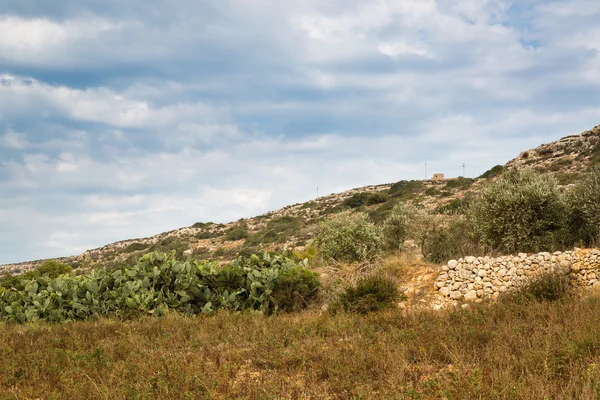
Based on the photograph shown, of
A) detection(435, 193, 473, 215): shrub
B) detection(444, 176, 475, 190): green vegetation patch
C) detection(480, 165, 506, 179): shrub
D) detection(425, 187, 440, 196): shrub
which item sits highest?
detection(480, 165, 506, 179): shrub

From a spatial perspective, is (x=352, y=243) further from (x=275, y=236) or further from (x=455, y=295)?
(x=275, y=236)

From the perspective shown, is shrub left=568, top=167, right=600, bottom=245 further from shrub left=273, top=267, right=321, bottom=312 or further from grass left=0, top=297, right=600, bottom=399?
shrub left=273, top=267, right=321, bottom=312

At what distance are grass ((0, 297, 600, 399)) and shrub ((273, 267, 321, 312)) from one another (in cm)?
267

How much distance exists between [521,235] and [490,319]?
8841mm

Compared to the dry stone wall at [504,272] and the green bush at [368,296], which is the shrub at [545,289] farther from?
the green bush at [368,296]

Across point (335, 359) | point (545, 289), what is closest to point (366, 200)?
point (545, 289)

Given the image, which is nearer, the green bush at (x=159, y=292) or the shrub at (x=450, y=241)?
the green bush at (x=159, y=292)

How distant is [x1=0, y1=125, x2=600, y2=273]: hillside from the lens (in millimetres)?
39438

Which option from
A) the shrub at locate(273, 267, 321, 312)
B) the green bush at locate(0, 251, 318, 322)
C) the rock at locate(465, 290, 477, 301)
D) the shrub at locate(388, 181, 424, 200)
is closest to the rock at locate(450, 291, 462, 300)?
the rock at locate(465, 290, 477, 301)

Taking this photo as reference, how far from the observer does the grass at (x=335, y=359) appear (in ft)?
19.7

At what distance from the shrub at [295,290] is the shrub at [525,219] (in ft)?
25.3

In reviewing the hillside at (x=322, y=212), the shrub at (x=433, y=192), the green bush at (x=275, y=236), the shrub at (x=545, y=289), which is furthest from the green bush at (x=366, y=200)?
the shrub at (x=545, y=289)

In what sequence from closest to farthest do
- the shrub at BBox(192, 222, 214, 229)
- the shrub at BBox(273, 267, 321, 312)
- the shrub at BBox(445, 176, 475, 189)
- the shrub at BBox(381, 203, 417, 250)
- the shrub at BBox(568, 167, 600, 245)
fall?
the shrub at BBox(273, 267, 321, 312)
the shrub at BBox(568, 167, 600, 245)
the shrub at BBox(381, 203, 417, 250)
the shrub at BBox(445, 176, 475, 189)
the shrub at BBox(192, 222, 214, 229)

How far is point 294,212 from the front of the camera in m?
62.2
